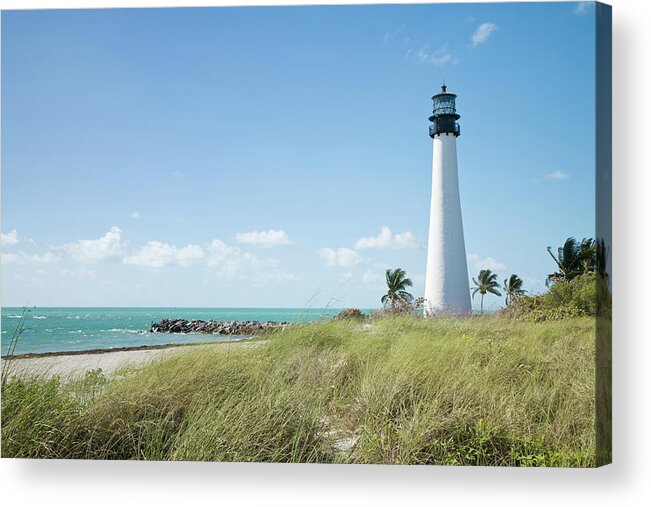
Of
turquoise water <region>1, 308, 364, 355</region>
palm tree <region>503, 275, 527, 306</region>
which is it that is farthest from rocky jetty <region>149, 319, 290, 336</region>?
palm tree <region>503, 275, 527, 306</region>

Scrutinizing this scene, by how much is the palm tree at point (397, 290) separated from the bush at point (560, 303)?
1125mm

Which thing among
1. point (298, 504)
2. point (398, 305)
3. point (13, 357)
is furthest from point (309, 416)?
point (398, 305)

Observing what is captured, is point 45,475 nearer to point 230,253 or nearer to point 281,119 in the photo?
point 230,253

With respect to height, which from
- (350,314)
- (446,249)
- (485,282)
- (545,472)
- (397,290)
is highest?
(446,249)

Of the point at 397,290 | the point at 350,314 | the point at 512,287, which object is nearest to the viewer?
the point at 350,314

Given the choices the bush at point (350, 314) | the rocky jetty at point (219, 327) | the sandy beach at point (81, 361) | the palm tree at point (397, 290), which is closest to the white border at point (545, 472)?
the sandy beach at point (81, 361)

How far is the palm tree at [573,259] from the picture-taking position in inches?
132

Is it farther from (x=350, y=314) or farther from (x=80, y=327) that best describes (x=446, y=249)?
(x=80, y=327)

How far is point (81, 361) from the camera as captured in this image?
3.90 metres

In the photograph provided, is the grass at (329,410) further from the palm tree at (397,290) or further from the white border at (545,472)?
the palm tree at (397,290)

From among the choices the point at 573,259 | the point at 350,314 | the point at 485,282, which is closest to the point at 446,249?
the point at 485,282

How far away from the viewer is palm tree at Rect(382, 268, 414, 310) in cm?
549

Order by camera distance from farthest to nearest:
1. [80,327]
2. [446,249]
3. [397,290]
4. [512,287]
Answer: [446,249] < [397,290] < [512,287] < [80,327]

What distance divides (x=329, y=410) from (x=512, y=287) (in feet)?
8.86
